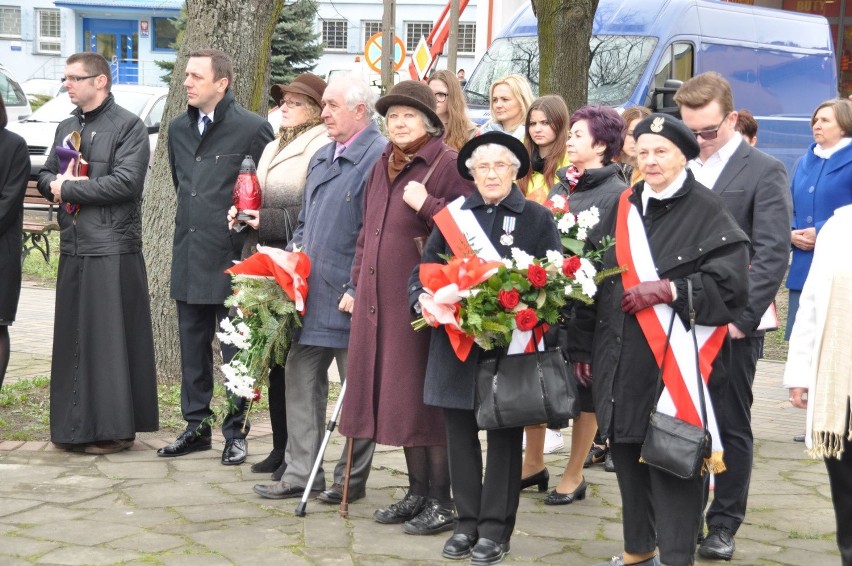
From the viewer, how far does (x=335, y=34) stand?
4716 centimetres

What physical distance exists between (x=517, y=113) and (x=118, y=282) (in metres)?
2.63

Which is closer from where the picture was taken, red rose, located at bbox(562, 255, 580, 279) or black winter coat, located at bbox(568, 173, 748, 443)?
black winter coat, located at bbox(568, 173, 748, 443)

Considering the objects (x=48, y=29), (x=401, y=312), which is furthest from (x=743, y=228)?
(x=48, y=29)

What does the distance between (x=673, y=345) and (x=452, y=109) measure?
10.3 ft

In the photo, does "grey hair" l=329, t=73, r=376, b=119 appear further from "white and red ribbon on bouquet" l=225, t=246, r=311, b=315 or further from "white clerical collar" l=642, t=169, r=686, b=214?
"white clerical collar" l=642, t=169, r=686, b=214

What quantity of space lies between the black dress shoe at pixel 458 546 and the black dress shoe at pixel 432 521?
290 mm

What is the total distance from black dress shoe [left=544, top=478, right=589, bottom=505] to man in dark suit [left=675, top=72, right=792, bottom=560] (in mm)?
→ 935

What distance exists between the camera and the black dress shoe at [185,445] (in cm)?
718

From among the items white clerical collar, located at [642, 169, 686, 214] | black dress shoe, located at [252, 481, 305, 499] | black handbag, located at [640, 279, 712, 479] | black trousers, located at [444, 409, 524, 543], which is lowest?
black dress shoe, located at [252, 481, 305, 499]

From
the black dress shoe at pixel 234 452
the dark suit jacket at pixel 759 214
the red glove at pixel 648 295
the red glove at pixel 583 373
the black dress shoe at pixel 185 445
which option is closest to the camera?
the red glove at pixel 648 295

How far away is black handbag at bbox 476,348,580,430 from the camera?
5.20m

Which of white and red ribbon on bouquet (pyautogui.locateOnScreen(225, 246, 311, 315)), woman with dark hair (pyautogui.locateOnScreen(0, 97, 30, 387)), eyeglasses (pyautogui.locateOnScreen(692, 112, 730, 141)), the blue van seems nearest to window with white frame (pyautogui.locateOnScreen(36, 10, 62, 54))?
the blue van

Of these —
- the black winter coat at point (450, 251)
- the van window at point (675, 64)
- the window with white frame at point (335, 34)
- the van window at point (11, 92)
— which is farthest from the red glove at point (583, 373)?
the window with white frame at point (335, 34)

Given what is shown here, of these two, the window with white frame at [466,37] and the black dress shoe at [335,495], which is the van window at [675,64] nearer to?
the black dress shoe at [335,495]
